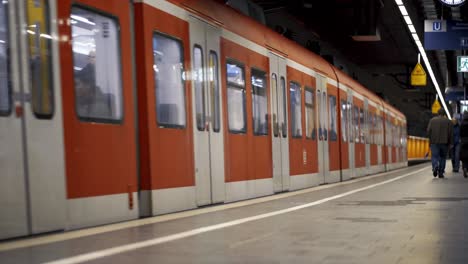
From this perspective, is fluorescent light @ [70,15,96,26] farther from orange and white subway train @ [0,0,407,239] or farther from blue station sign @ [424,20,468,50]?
blue station sign @ [424,20,468,50]

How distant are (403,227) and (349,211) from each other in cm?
186

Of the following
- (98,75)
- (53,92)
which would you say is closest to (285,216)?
(98,75)

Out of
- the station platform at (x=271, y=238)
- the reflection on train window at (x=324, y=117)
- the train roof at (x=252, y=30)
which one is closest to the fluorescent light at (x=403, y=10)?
the train roof at (x=252, y=30)

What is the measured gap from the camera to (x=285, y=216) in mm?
8234

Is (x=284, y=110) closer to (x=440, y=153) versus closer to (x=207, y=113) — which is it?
(x=207, y=113)

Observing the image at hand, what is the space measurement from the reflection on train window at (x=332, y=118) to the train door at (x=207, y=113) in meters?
8.20

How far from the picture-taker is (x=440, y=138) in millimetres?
18031

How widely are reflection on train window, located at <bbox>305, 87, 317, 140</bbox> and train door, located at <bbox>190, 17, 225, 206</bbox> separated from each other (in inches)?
222

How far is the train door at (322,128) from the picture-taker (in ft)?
54.6

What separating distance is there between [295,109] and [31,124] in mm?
9095

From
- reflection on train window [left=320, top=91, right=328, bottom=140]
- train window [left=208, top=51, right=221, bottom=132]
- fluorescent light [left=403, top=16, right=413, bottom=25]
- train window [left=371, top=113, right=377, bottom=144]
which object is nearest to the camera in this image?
train window [left=208, top=51, right=221, bottom=132]

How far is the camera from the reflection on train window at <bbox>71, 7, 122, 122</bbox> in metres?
6.62

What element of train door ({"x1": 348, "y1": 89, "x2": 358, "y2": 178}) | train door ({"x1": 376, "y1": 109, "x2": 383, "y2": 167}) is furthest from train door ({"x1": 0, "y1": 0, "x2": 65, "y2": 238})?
train door ({"x1": 376, "y1": 109, "x2": 383, "y2": 167})

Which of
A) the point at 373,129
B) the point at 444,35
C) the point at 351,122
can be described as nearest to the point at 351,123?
the point at 351,122
